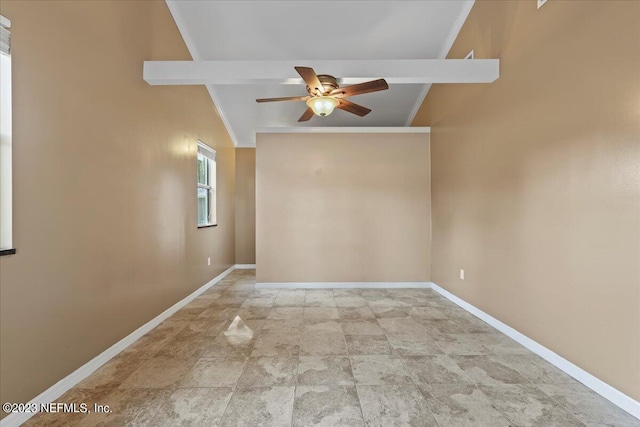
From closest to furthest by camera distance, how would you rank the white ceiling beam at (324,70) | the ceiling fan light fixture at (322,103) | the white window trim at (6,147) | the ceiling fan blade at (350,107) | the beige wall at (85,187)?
the white window trim at (6,147), the beige wall at (85,187), the white ceiling beam at (324,70), the ceiling fan light fixture at (322,103), the ceiling fan blade at (350,107)

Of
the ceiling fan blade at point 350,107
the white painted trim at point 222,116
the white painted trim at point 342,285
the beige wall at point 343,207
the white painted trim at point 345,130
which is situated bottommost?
the white painted trim at point 342,285

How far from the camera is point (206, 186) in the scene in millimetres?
5324

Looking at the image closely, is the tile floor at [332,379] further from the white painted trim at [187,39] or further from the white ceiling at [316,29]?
the white painted trim at [187,39]

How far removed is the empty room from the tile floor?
21mm

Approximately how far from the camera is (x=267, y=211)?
198 inches

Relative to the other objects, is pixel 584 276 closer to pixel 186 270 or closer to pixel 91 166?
pixel 91 166

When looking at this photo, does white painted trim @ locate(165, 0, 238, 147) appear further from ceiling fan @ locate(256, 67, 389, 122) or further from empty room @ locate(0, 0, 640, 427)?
ceiling fan @ locate(256, 67, 389, 122)

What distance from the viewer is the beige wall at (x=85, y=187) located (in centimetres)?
179

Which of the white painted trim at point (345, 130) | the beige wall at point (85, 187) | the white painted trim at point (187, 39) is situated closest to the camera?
the beige wall at point (85, 187)

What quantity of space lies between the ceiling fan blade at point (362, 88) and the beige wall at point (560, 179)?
126 centimetres

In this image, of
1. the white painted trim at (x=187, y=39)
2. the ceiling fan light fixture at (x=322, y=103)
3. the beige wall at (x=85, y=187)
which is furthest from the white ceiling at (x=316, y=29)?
the beige wall at (x=85, y=187)

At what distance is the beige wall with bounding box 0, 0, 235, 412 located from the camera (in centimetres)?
179

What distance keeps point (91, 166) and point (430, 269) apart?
463cm

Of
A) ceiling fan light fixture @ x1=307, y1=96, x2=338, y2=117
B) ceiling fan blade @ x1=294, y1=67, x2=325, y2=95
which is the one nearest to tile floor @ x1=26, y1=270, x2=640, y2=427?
ceiling fan light fixture @ x1=307, y1=96, x2=338, y2=117
